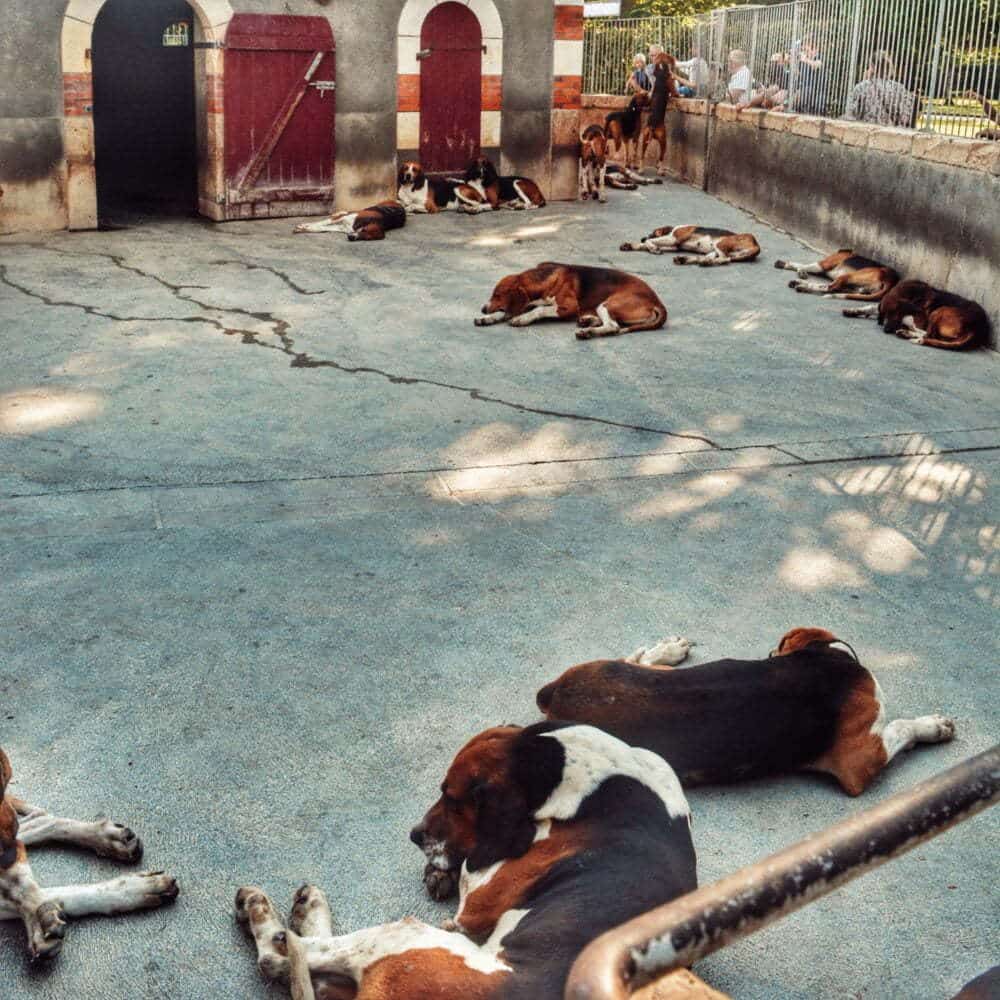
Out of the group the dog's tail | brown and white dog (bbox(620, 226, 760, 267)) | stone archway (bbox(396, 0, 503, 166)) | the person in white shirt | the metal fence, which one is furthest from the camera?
the person in white shirt

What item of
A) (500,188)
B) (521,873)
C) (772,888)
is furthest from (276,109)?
(772,888)

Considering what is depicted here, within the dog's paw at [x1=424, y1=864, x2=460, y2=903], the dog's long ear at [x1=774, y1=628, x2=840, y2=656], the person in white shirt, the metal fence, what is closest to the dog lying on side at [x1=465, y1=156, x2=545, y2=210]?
the person in white shirt

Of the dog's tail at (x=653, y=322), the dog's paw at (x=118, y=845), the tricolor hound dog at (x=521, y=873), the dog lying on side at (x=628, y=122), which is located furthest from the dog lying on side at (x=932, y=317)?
the dog lying on side at (x=628, y=122)

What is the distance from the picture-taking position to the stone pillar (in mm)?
17422

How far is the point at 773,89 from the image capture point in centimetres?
1661

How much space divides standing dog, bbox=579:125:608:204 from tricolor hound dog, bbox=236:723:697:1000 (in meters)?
15.6

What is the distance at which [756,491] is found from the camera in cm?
657

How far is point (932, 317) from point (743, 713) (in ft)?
23.9

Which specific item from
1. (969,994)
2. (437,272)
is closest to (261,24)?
(437,272)

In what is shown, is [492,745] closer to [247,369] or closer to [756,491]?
[756,491]

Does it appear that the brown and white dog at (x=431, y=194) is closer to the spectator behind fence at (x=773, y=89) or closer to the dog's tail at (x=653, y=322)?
the spectator behind fence at (x=773, y=89)

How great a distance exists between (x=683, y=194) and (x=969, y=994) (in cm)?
1698

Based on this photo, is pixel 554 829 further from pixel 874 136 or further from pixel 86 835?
pixel 874 136

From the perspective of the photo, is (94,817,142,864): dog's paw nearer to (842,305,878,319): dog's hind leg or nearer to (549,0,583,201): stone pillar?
(842,305,878,319): dog's hind leg
